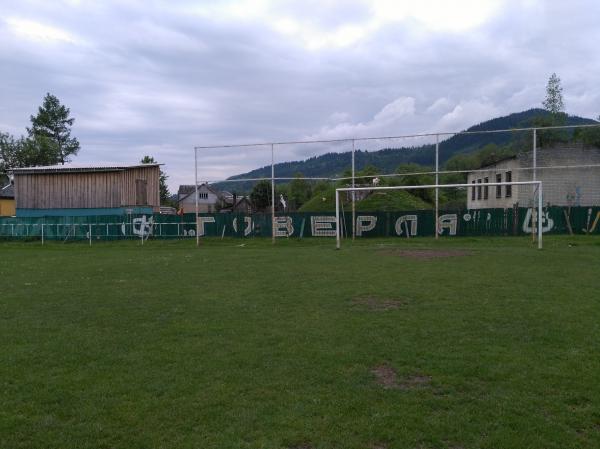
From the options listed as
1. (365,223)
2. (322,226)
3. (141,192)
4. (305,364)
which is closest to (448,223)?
(365,223)

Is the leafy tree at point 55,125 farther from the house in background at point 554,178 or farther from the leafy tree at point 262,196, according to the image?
the house in background at point 554,178

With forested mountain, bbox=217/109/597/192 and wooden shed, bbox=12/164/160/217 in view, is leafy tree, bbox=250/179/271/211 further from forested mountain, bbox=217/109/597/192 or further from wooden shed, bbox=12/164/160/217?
forested mountain, bbox=217/109/597/192

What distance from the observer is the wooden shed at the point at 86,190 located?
113ft

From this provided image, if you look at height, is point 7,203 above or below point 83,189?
below

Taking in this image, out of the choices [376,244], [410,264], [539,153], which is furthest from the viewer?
[539,153]

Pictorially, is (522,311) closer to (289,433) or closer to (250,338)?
(250,338)

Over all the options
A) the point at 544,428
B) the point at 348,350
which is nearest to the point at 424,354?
the point at 348,350

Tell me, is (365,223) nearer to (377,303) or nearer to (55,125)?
(377,303)

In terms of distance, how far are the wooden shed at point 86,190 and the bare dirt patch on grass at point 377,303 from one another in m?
27.5

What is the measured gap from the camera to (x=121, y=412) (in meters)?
4.16

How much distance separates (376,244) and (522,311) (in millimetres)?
15362

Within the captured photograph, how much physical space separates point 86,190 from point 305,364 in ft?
110

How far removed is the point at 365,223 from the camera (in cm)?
2680

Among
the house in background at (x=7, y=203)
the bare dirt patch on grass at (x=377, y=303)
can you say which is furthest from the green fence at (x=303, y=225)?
the house in background at (x=7, y=203)
